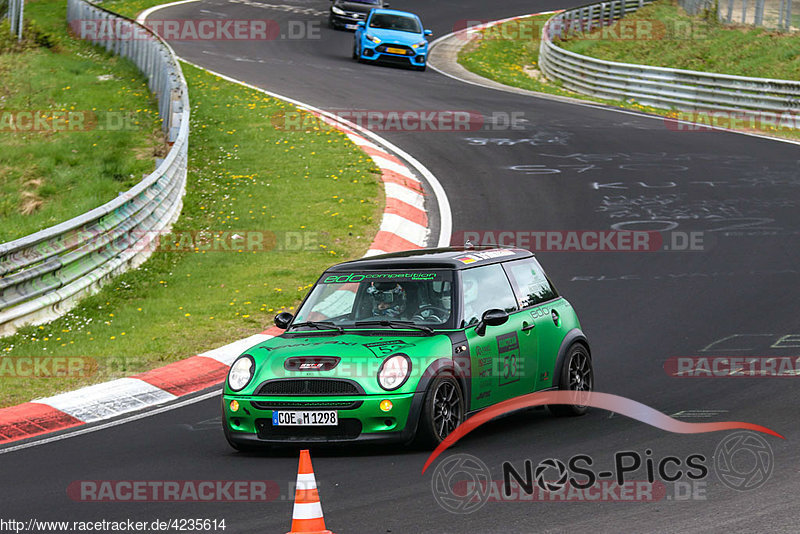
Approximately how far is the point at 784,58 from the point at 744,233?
15.6m

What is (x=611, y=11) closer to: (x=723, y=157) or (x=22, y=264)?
(x=723, y=157)

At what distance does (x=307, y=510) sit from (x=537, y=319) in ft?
13.2

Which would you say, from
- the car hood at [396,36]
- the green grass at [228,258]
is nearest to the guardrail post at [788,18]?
the car hood at [396,36]

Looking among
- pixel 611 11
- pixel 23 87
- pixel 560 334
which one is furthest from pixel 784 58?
pixel 560 334

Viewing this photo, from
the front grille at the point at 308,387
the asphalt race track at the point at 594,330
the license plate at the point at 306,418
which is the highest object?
the front grille at the point at 308,387

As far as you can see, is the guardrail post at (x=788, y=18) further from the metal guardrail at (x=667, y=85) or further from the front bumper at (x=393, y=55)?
the front bumper at (x=393, y=55)

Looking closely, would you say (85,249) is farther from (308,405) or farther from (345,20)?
(345,20)

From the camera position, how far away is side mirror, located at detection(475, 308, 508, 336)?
8425 millimetres

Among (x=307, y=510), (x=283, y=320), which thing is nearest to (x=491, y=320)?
(x=283, y=320)

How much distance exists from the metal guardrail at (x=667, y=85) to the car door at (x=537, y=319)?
15540mm

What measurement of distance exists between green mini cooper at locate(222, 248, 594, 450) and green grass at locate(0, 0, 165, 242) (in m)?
8.15

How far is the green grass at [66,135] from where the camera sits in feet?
57.1

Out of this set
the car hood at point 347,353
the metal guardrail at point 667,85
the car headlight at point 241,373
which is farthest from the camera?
the metal guardrail at point 667,85

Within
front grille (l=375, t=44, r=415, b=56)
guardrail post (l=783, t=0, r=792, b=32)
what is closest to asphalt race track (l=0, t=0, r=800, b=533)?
front grille (l=375, t=44, r=415, b=56)
